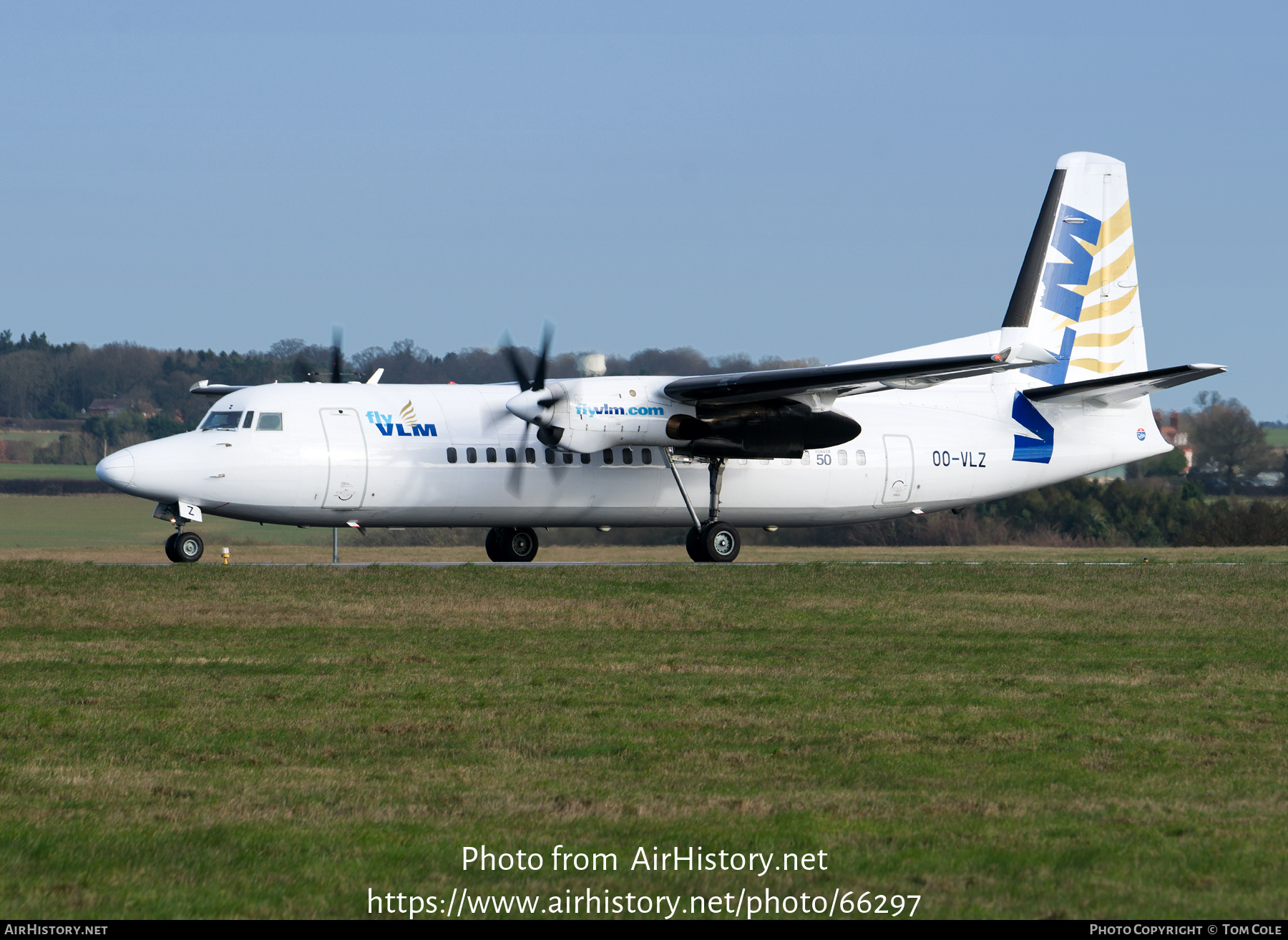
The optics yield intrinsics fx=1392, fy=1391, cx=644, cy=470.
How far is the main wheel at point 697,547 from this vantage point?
86.2 feet

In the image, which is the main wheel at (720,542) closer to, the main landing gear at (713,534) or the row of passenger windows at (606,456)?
the main landing gear at (713,534)

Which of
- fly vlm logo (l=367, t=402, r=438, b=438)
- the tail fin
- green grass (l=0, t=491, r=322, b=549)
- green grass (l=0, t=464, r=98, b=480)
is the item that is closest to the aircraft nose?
fly vlm logo (l=367, t=402, r=438, b=438)

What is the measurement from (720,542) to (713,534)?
21 cm

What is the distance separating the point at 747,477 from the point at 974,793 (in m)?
18.5

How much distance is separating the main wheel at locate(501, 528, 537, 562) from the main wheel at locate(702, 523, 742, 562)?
3.52 meters

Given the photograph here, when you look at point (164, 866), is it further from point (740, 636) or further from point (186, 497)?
point (186, 497)

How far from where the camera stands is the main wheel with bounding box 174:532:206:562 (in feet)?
77.4

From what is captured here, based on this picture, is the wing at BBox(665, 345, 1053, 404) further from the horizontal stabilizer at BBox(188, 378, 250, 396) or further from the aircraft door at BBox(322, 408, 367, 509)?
the horizontal stabilizer at BBox(188, 378, 250, 396)

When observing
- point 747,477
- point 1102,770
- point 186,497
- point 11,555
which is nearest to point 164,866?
point 1102,770

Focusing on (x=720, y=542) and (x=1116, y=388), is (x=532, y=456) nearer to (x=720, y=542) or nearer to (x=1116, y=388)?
(x=720, y=542)

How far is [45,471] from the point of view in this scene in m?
50.8

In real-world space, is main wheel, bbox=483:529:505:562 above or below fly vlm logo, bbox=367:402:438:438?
below

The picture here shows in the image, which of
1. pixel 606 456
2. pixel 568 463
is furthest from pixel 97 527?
pixel 606 456

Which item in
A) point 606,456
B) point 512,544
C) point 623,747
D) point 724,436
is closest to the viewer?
point 623,747
